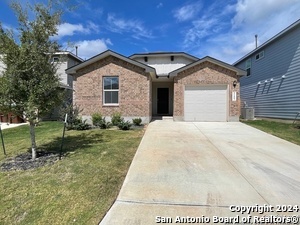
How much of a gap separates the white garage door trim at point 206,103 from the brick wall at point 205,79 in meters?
0.28

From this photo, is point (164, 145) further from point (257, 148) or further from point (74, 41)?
point (74, 41)

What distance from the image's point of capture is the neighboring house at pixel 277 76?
12.4 meters

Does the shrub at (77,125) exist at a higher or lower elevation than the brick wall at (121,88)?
lower

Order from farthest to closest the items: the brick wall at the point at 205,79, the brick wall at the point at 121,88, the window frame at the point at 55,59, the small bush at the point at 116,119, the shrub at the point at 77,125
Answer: the brick wall at the point at 205,79, the brick wall at the point at 121,88, the small bush at the point at 116,119, the shrub at the point at 77,125, the window frame at the point at 55,59

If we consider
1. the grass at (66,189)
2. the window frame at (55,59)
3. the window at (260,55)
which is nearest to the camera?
the grass at (66,189)

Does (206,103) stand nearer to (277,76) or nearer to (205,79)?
(205,79)

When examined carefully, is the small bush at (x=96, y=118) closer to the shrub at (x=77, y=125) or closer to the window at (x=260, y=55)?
the shrub at (x=77, y=125)

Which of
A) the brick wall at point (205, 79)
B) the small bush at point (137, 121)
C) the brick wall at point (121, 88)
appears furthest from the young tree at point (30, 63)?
the brick wall at point (205, 79)

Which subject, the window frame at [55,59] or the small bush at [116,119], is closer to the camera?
the window frame at [55,59]

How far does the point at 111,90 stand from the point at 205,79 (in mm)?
6257

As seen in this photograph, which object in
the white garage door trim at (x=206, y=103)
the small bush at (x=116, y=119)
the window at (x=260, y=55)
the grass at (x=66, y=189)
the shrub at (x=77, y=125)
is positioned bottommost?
the grass at (x=66, y=189)

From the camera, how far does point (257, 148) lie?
6.70m

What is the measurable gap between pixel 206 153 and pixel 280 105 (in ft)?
35.4

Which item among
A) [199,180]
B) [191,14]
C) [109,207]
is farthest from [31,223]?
[191,14]
